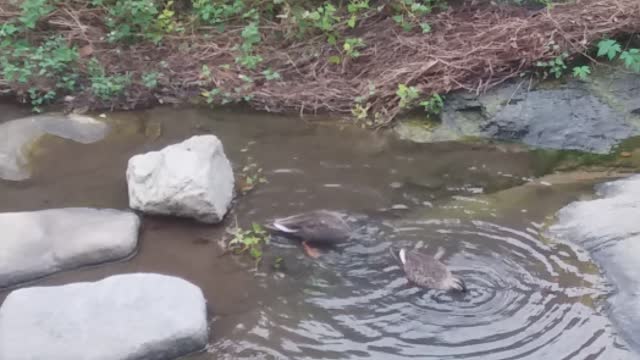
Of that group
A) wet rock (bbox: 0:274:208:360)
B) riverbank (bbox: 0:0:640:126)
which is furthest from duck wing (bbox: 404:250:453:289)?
riverbank (bbox: 0:0:640:126)

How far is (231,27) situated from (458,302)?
13.9 ft

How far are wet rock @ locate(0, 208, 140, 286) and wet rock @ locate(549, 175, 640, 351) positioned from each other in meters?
2.68

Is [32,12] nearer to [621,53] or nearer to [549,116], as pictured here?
[549,116]

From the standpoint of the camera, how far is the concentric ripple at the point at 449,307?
4625 mm

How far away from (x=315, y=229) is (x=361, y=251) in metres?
0.31

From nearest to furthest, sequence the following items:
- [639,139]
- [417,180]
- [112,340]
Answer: [112,340]
[417,180]
[639,139]

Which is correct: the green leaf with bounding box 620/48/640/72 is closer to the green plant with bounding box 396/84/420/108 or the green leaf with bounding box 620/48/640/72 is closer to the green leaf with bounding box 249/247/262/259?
the green plant with bounding box 396/84/420/108

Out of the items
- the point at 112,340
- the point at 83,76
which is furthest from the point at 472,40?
the point at 112,340

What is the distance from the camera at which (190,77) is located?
779 centimetres

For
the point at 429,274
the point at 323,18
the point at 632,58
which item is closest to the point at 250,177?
the point at 429,274

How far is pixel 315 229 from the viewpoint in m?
5.49

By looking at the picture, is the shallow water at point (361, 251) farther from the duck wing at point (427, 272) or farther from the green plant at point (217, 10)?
the green plant at point (217, 10)

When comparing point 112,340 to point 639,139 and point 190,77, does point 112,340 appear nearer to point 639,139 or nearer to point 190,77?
point 190,77

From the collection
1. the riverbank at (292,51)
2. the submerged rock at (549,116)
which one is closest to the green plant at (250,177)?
the riverbank at (292,51)
